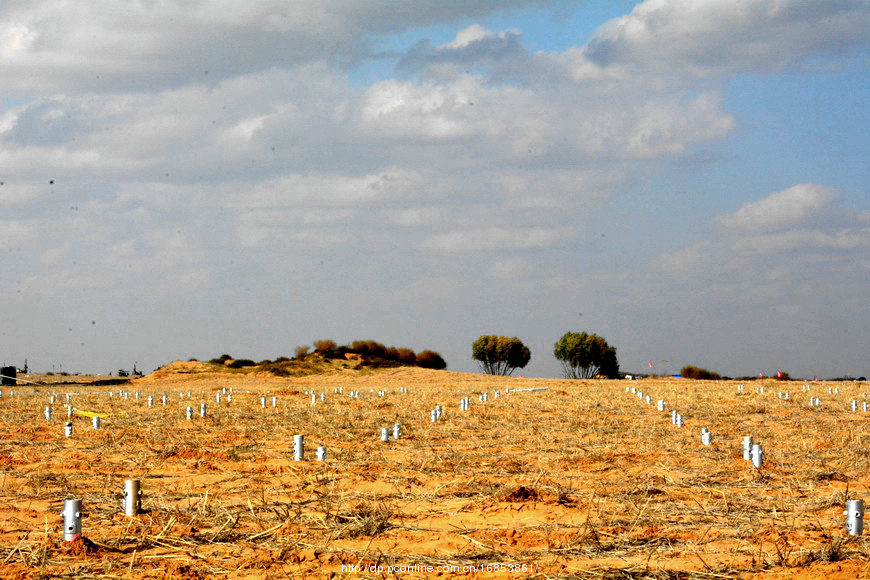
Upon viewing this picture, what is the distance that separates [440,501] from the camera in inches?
432

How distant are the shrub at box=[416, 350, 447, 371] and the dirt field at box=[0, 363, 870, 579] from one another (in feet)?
258

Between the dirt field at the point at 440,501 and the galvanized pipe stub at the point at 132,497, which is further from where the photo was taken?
the galvanized pipe stub at the point at 132,497

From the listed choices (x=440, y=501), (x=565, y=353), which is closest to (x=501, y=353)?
(x=565, y=353)

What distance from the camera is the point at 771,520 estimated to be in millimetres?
9836

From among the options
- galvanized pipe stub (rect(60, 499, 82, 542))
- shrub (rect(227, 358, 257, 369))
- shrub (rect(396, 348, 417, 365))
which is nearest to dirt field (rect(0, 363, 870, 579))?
galvanized pipe stub (rect(60, 499, 82, 542))

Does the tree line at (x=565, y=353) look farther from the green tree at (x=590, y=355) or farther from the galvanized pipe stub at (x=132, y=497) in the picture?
the galvanized pipe stub at (x=132, y=497)

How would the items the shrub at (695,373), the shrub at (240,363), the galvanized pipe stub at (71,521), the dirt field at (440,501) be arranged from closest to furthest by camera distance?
the dirt field at (440,501), the galvanized pipe stub at (71,521), the shrub at (240,363), the shrub at (695,373)

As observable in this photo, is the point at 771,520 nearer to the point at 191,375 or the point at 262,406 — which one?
the point at 262,406

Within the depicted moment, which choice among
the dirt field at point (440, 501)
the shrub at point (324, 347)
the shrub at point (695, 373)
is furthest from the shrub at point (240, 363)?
the dirt field at point (440, 501)

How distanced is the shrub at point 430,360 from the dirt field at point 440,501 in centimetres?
7856

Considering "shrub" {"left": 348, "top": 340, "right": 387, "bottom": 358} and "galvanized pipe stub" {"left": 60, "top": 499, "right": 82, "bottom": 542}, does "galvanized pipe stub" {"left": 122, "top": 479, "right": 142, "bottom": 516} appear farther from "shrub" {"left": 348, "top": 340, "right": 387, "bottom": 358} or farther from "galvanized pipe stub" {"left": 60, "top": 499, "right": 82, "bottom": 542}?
"shrub" {"left": 348, "top": 340, "right": 387, "bottom": 358}

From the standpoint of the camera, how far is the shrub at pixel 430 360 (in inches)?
3981

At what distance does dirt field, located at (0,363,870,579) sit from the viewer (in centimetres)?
786

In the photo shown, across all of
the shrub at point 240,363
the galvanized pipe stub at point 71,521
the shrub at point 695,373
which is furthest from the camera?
the shrub at point 695,373
